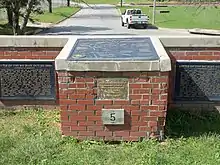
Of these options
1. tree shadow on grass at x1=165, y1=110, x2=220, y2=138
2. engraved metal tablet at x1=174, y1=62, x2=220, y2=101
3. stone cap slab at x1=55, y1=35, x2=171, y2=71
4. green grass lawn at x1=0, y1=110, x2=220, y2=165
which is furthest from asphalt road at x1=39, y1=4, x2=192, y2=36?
stone cap slab at x1=55, y1=35, x2=171, y2=71

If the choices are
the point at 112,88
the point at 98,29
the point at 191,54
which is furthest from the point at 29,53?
the point at 98,29

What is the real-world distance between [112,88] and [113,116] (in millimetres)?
351

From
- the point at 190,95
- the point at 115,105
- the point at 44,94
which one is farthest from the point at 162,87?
the point at 44,94

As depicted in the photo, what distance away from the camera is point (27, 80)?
18.5 feet

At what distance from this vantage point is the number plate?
14.5ft

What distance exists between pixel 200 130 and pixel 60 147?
77.4 inches

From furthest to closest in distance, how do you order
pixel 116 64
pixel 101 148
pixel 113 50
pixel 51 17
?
1. pixel 51 17
2. pixel 113 50
3. pixel 101 148
4. pixel 116 64

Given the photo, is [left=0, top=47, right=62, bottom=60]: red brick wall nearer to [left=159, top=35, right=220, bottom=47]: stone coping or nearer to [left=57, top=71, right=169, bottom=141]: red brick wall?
[left=57, top=71, right=169, bottom=141]: red brick wall

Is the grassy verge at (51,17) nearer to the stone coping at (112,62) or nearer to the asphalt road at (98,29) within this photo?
the asphalt road at (98,29)

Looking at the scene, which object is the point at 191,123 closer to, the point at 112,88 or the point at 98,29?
the point at 112,88

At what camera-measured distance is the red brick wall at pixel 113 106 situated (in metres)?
4.35

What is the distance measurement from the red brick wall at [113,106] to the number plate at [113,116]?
6 centimetres

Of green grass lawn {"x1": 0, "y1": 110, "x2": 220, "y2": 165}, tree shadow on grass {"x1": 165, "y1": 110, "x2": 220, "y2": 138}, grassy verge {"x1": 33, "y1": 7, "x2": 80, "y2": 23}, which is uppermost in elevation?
green grass lawn {"x1": 0, "y1": 110, "x2": 220, "y2": 165}

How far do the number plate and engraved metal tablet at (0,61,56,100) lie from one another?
4.87ft
